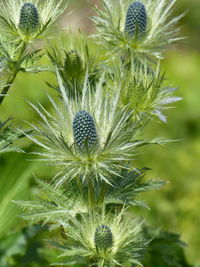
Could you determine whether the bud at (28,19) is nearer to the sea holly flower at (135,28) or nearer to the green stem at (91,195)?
the sea holly flower at (135,28)

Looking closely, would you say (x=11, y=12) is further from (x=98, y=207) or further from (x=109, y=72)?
(x=98, y=207)

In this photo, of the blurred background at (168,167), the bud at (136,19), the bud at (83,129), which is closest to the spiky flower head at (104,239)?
the bud at (83,129)

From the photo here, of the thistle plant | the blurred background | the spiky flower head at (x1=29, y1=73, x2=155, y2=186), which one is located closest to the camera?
the spiky flower head at (x1=29, y1=73, x2=155, y2=186)

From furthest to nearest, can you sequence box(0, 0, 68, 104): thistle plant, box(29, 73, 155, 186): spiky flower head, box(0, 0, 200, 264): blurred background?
box(0, 0, 200, 264): blurred background < box(0, 0, 68, 104): thistle plant < box(29, 73, 155, 186): spiky flower head

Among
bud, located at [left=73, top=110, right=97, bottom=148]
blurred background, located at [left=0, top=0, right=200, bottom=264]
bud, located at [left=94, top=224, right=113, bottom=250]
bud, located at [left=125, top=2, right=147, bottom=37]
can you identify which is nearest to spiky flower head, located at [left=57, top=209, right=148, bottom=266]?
bud, located at [left=94, top=224, right=113, bottom=250]

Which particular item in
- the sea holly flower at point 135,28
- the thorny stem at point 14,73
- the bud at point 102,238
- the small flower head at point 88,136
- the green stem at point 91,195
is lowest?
the bud at point 102,238

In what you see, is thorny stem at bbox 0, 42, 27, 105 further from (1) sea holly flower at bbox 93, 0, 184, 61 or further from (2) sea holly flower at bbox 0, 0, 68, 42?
(1) sea holly flower at bbox 93, 0, 184, 61
